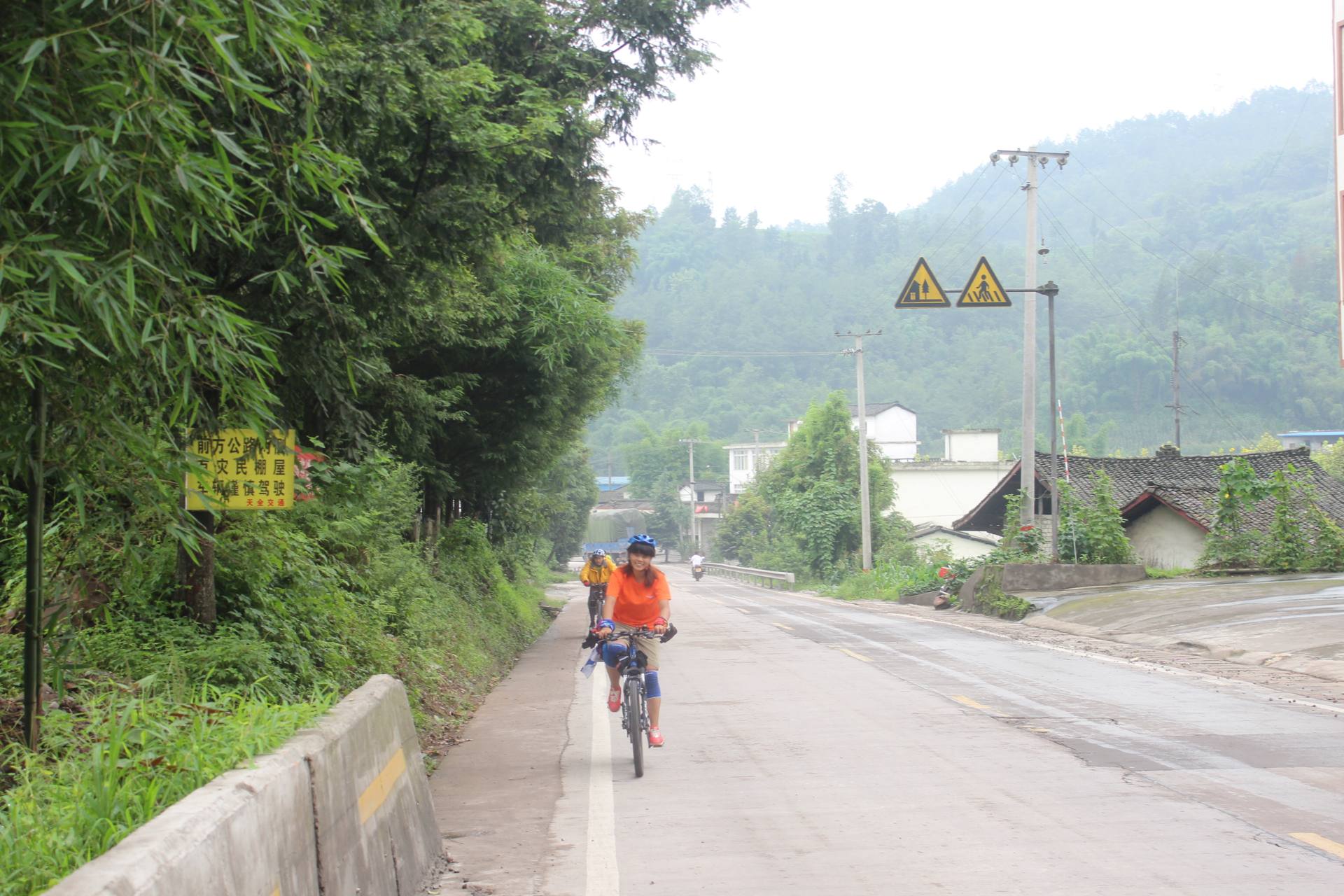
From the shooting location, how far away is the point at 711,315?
148m

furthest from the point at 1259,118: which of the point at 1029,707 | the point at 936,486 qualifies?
the point at 1029,707

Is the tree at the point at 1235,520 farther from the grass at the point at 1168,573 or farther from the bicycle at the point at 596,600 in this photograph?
the bicycle at the point at 596,600

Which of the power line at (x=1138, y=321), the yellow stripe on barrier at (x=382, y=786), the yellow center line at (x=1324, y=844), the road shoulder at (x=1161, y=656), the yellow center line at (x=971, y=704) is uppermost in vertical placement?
the power line at (x=1138, y=321)

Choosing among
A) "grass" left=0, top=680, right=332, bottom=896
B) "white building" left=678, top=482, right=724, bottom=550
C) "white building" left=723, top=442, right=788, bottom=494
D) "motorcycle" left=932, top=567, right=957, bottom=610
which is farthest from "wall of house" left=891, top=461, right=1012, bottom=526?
"grass" left=0, top=680, right=332, bottom=896

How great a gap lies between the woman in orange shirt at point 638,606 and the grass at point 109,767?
3.94 metres

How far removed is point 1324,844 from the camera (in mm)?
6648

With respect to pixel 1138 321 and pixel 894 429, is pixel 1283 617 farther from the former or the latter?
pixel 1138 321

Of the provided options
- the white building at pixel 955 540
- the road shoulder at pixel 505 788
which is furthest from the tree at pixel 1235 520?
the white building at pixel 955 540

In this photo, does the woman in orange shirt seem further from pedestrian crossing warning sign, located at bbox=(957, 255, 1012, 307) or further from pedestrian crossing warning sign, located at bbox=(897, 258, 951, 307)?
pedestrian crossing warning sign, located at bbox=(957, 255, 1012, 307)

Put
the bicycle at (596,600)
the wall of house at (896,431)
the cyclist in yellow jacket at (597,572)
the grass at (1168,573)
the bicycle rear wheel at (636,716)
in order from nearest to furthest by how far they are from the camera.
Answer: the bicycle rear wheel at (636,716) < the cyclist in yellow jacket at (597,572) < the bicycle at (596,600) < the grass at (1168,573) < the wall of house at (896,431)

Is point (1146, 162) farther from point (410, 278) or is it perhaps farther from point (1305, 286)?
point (410, 278)

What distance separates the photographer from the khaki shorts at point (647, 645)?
9930 millimetres

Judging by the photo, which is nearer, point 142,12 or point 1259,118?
point 142,12

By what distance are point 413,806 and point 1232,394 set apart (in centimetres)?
10352
